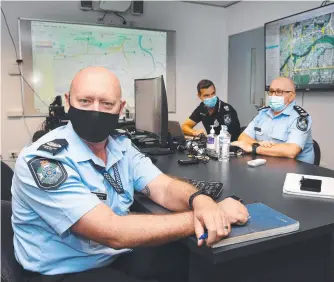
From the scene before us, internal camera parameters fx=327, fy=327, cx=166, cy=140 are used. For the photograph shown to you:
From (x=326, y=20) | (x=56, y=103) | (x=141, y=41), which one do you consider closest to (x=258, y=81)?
(x=326, y=20)

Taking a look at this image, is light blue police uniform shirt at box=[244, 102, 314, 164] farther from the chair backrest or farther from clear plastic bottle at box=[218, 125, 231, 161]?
the chair backrest

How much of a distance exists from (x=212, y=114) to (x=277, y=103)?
40.0 inches

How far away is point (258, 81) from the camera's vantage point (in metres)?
4.42

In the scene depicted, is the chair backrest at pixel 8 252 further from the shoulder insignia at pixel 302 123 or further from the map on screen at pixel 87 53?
the map on screen at pixel 87 53

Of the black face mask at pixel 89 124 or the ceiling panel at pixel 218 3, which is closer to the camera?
the black face mask at pixel 89 124

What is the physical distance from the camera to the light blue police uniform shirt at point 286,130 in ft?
7.42

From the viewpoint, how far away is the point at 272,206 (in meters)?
1.16

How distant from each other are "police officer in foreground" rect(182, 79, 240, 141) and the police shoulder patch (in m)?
2.20

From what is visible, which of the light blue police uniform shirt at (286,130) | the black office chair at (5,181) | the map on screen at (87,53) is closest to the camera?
the black office chair at (5,181)

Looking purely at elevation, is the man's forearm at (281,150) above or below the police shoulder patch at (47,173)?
below

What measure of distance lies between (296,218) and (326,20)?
9.46 ft

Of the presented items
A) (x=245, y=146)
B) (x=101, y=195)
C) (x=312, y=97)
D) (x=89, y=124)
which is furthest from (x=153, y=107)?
(x=312, y=97)

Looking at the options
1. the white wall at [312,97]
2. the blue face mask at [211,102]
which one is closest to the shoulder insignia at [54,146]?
the blue face mask at [211,102]

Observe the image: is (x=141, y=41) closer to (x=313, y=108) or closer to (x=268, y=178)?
(x=313, y=108)
